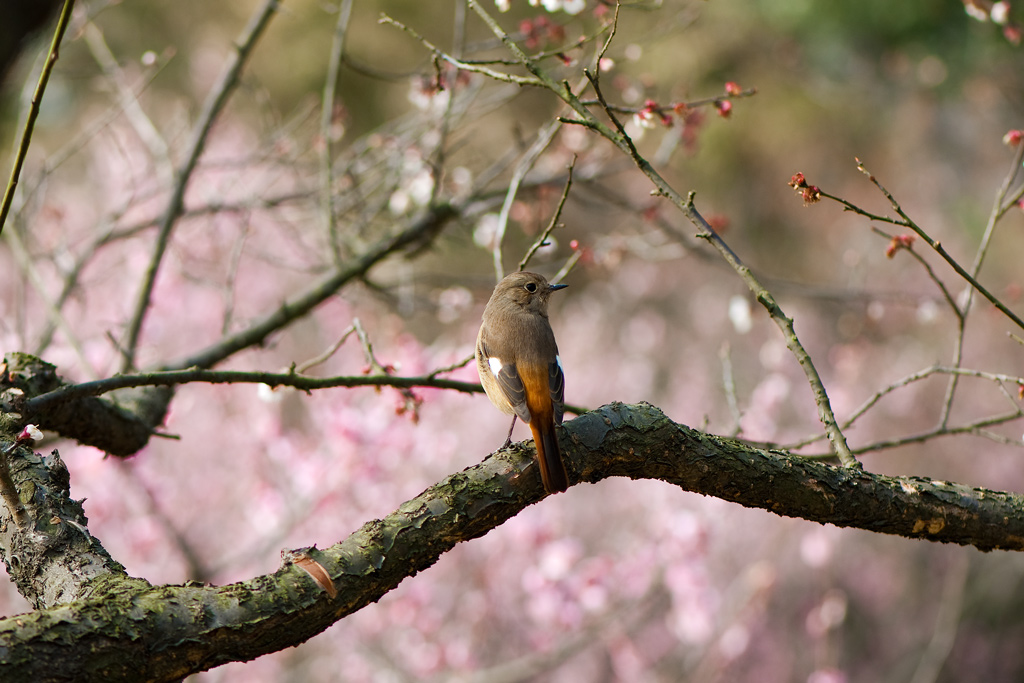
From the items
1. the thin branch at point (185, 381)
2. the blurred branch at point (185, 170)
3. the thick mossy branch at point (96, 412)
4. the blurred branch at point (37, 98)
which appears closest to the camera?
the blurred branch at point (37, 98)

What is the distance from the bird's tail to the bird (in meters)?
0.11

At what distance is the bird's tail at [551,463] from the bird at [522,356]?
0.11m

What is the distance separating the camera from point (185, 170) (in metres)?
3.46

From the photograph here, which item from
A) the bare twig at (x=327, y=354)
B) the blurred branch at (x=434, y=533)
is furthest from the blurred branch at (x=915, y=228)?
the bare twig at (x=327, y=354)

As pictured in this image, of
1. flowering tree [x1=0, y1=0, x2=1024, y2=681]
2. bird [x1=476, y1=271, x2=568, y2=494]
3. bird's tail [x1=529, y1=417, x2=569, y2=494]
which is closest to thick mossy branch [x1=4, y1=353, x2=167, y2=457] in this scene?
flowering tree [x1=0, y1=0, x2=1024, y2=681]

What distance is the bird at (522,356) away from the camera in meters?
2.30

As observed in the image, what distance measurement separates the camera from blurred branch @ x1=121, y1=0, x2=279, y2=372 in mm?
3293

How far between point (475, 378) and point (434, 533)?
336 centimetres

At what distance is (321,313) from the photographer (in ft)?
29.7

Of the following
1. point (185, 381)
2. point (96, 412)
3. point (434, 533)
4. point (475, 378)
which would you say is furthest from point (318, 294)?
point (434, 533)

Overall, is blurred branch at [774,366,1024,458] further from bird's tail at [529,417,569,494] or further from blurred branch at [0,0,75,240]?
blurred branch at [0,0,75,240]

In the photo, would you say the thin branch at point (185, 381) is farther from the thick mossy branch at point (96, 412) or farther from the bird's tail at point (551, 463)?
the bird's tail at point (551, 463)

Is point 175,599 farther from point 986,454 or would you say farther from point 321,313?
point 986,454

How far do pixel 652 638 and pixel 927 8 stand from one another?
7.63 m
